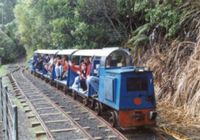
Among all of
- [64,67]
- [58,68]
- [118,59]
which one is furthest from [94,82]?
[58,68]

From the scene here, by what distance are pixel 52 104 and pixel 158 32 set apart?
5.99 meters

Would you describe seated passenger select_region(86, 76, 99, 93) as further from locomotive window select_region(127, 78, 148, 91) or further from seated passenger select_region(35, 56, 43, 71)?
seated passenger select_region(35, 56, 43, 71)

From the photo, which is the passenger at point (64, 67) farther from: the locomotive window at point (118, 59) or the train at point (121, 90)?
the locomotive window at point (118, 59)

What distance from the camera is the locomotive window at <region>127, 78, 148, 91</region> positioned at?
11035 mm

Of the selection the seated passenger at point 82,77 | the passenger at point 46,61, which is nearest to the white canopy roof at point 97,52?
the seated passenger at point 82,77

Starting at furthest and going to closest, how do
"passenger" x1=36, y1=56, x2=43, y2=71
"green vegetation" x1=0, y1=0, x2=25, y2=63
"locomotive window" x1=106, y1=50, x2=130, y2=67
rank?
"green vegetation" x1=0, y1=0, x2=25, y2=63
"passenger" x1=36, y1=56, x2=43, y2=71
"locomotive window" x1=106, y1=50, x2=130, y2=67

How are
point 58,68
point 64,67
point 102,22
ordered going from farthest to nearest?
point 102,22 < point 58,68 < point 64,67

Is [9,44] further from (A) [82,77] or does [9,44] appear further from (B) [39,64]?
(A) [82,77]

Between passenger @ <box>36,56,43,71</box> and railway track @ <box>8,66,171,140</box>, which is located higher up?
passenger @ <box>36,56,43,71</box>

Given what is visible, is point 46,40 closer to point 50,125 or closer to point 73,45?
point 73,45

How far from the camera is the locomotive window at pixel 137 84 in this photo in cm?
1104

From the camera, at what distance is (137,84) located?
1115 cm

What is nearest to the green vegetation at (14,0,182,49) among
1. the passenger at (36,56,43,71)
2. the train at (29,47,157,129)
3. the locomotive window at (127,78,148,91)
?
the passenger at (36,56,43,71)

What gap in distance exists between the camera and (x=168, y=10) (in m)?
16.3
